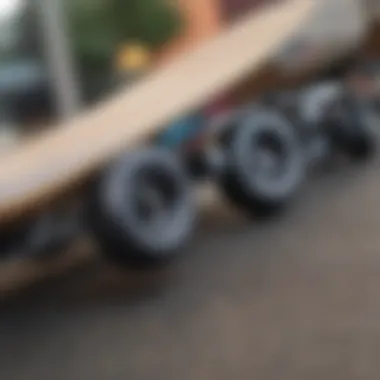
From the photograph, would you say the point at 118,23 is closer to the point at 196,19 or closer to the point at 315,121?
the point at 196,19

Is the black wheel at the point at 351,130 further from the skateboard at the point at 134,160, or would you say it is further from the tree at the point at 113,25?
the tree at the point at 113,25

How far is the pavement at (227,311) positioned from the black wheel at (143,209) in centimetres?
3

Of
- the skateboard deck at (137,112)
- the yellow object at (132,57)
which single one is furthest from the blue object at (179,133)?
the yellow object at (132,57)

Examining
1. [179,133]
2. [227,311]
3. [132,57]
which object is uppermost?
[132,57]

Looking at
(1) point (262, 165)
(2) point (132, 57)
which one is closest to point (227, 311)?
(1) point (262, 165)

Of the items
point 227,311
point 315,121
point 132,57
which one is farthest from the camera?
point 132,57

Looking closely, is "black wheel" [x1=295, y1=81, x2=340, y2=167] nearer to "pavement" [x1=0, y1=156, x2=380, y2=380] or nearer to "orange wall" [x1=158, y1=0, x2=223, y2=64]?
"pavement" [x1=0, y1=156, x2=380, y2=380]

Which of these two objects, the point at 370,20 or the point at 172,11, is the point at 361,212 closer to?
the point at 370,20

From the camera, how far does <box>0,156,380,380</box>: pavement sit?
18.4 inches

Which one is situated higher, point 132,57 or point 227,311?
point 132,57

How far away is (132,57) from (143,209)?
1183mm

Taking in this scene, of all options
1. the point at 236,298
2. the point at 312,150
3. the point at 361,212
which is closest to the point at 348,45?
the point at 312,150

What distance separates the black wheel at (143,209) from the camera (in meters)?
0.56

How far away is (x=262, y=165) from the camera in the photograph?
703 mm
